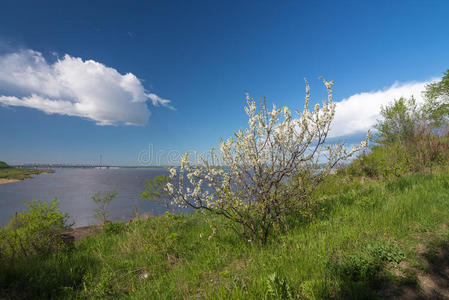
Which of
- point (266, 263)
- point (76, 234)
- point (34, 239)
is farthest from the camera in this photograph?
point (76, 234)

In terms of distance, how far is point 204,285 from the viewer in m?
2.92

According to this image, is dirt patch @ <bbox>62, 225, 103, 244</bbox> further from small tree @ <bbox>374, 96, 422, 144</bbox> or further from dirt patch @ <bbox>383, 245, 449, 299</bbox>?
small tree @ <bbox>374, 96, 422, 144</bbox>

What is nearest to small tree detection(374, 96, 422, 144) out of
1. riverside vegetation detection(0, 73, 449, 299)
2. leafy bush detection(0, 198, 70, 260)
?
riverside vegetation detection(0, 73, 449, 299)

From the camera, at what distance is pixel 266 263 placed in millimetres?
3195

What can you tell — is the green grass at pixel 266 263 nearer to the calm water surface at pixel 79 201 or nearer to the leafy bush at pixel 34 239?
the leafy bush at pixel 34 239

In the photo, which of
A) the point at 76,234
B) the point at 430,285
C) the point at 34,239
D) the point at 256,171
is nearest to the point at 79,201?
the point at 76,234

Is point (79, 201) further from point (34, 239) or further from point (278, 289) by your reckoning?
point (278, 289)

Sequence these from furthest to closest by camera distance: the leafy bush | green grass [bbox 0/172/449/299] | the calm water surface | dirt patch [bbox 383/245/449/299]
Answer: the calm water surface
the leafy bush
green grass [bbox 0/172/449/299]
dirt patch [bbox 383/245/449/299]

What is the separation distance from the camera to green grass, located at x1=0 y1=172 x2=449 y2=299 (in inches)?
98.9

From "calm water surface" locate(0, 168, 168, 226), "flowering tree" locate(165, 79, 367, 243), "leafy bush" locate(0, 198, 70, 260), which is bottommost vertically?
"calm water surface" locate(0, 168, 168, 226)

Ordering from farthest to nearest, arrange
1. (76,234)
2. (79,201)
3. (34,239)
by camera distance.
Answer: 1. (79,201)
2. (76,234)
3. (34,239)

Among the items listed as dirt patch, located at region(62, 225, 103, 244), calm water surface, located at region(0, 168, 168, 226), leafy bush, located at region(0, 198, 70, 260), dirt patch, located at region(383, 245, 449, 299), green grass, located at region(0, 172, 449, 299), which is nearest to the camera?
dirt patch, located at region(383, 245, 449, 299)

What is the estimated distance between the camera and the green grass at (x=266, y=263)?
251 centimetres

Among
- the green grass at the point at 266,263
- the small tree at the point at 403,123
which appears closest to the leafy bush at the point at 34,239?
the green grass at the point at 266,263
